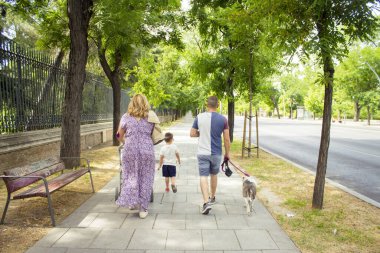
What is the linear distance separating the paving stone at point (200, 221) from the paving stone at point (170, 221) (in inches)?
3.1

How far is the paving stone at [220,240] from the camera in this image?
3.90 m

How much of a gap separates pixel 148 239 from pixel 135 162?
50.5 inches

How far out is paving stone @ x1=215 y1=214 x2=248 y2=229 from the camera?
4629 millimetres

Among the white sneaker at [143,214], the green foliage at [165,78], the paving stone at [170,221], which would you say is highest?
the green foliage at [165,78]

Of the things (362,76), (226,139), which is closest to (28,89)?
(226,139)

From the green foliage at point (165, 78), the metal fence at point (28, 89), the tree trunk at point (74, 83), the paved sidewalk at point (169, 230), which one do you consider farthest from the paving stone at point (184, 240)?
the green foliage at point (165, 78)

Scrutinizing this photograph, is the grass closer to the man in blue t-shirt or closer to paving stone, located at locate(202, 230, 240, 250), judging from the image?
paving stone, located at locate(202, 230, 240, 250)

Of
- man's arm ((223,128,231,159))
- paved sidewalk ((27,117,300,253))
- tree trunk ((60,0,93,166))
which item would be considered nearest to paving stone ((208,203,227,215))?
paved sidewalk ((27,117,300,253))

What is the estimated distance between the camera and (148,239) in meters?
4.11

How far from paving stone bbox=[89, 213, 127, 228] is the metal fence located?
14.2ft

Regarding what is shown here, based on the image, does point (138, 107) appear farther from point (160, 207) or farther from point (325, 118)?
point (325, 118)

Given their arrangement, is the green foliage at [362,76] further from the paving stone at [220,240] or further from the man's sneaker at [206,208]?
the paving stone at [220,240]

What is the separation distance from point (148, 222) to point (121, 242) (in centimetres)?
79

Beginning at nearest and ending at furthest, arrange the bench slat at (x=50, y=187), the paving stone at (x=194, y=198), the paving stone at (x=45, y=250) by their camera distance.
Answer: the paving stone at (x=45, y=250) → the bench slat at (x=50, y=187) → the paving stone at (x=194, y=198)
